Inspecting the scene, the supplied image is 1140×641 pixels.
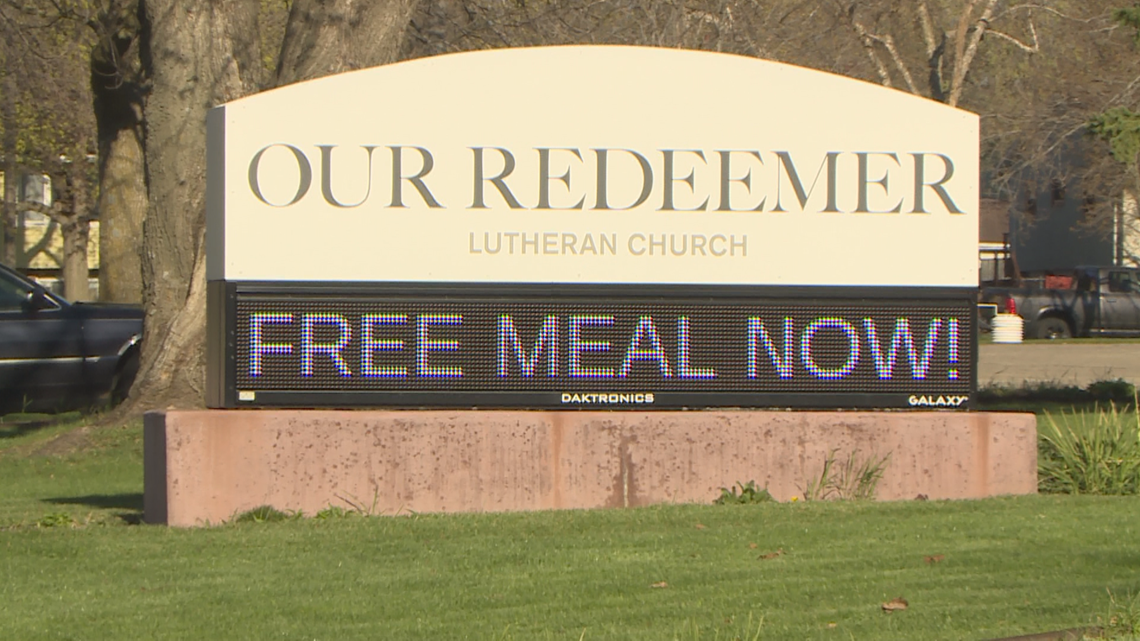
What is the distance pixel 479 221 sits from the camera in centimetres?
763

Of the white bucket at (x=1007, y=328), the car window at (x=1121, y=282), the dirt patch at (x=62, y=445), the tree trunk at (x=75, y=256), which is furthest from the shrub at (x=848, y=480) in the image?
the tree trunk at (x=75, y=256)

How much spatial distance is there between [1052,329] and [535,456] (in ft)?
89.3

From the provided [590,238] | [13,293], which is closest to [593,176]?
[590,238]

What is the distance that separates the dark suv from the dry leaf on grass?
11316 mm

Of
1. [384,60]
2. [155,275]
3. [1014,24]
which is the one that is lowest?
[155,275]

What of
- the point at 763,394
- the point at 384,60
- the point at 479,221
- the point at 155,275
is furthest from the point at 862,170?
the point at 155,275

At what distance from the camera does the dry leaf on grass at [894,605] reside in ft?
18.0

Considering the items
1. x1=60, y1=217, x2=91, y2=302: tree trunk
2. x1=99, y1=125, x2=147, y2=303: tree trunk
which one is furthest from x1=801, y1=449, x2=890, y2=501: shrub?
x1=60, y1=217, x2=91, y2=302: tree trunk

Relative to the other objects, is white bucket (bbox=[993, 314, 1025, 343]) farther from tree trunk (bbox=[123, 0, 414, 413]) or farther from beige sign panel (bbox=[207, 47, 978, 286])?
beige sign panel (bbox=[207, 47, 978, 286])

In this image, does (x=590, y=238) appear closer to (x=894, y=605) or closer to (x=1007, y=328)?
(x=894, y=605)

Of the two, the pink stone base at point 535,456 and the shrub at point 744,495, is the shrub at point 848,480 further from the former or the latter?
the shrub at point 744,495

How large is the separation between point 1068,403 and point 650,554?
10.2 m

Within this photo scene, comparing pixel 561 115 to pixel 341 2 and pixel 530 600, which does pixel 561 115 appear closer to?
pixel 530 600

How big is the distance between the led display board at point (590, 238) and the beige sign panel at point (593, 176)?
12 millimetres
